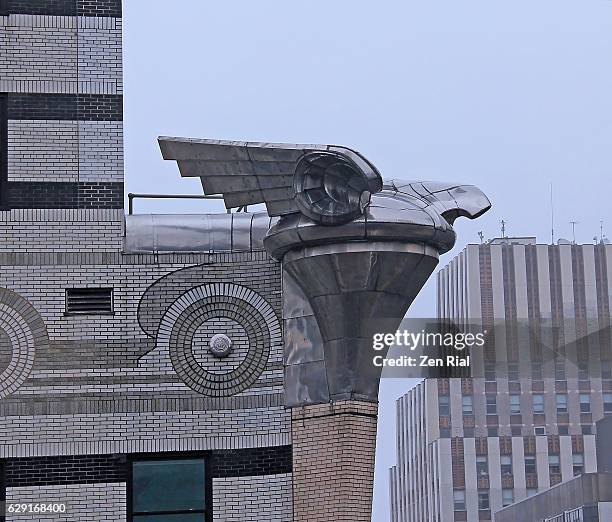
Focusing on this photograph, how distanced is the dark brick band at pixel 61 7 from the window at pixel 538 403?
94931 mm

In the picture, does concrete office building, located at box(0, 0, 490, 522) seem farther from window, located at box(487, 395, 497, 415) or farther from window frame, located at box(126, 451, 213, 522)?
window, located at box(487, 395, 497, 415)

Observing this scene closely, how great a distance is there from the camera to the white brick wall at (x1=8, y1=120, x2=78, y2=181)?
18750 mm

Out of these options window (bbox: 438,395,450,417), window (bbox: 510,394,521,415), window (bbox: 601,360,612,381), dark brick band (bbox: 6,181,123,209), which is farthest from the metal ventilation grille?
window (bbox: 510,394,521,415)

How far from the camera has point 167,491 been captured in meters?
18.2

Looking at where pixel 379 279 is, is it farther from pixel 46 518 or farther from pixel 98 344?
pixel 46 518

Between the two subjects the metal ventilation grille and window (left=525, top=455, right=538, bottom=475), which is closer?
the metal ventilation grille

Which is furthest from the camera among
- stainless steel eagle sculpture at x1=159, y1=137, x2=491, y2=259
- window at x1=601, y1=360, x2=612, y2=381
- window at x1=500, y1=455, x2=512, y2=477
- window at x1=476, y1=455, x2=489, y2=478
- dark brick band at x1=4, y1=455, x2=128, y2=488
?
window at x1=500, y1=455, x2=512, y2=477

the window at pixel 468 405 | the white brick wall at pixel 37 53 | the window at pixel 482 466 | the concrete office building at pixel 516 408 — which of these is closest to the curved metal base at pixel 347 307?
the white brick wall at pixel 37 53

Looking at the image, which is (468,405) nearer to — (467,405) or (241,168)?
(467,405)

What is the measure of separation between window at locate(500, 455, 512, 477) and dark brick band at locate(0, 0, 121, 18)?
93475 millimetres

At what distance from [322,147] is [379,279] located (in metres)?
1.82

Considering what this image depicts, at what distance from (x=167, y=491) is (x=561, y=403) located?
308 ft

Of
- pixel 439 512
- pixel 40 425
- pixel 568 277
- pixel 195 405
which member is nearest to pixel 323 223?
pixel 195 405

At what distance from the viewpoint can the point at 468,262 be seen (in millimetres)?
106875
